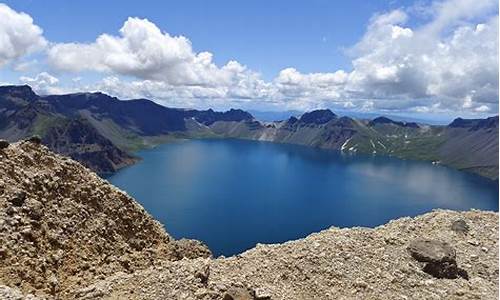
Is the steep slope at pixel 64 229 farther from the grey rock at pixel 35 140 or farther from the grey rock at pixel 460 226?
the grey rock at pixel 460 226

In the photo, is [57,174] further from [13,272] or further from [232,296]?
[232,296]

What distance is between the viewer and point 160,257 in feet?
94.9

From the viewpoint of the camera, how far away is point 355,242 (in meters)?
27.6

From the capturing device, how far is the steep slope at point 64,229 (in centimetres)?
2117

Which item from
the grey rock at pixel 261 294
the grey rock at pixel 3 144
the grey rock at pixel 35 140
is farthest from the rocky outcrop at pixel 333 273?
the grey rock at pixel 35 140

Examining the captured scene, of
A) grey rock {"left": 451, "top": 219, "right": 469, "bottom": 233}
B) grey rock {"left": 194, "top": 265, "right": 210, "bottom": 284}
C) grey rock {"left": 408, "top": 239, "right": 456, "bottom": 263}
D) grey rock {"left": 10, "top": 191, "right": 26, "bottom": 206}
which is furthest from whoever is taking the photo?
grey rock {"left": 451, "top": 219, "right": 469, "bottom": 233}

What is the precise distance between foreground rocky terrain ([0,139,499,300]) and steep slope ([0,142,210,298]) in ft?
0.21

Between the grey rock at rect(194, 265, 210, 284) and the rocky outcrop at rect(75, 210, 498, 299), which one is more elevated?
the grey rock at rect(194, 265, 210, 284)

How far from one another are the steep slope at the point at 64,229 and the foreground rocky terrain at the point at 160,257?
63mm

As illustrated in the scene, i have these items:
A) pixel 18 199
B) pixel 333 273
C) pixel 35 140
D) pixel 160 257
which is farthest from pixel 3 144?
pixel 333 273

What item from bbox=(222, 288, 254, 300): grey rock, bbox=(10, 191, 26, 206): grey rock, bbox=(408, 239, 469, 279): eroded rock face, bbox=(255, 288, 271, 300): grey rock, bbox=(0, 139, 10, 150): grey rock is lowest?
bbox=(408, 239, 469, 279): eroded rock face

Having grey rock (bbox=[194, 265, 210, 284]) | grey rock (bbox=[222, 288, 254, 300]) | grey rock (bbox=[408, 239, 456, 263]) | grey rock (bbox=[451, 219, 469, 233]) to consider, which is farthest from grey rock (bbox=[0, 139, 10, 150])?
grey rock (bbox=[451, 219, 469, 233])

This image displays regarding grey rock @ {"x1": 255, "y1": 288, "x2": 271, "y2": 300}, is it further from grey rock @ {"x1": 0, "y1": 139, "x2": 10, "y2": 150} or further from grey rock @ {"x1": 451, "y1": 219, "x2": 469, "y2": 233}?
grey rock @ {"x1": 451, "y1": 219, "x2": 469, "y2": 233}

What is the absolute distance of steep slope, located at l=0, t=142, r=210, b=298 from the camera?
21172mm
